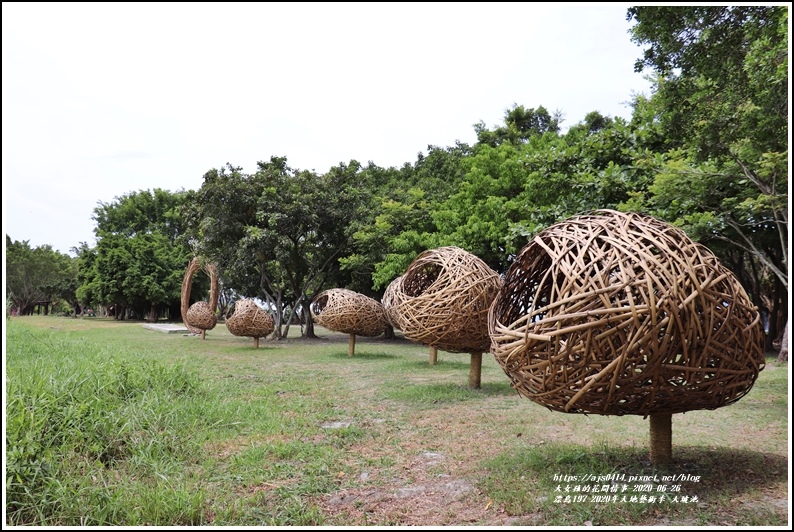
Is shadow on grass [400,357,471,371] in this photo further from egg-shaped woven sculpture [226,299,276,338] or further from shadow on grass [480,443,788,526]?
Answer: shadow on grass [480,443,788,526]

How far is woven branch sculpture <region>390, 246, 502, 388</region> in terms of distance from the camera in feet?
29.1

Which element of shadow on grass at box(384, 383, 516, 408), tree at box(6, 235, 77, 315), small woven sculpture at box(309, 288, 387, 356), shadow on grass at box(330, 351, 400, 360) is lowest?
shadow on grass at box(330, 351, 400, 360)

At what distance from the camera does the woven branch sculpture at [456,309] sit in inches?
349

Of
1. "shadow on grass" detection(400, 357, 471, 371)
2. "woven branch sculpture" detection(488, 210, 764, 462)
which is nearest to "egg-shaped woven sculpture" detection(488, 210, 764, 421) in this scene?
"woven branch sculpture" detection(488, 210, 764, 462)

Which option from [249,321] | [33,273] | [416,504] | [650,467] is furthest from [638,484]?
[33,273]

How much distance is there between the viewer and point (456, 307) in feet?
29.1

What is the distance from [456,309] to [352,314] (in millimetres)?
8167

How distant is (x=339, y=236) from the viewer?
82.8 ft

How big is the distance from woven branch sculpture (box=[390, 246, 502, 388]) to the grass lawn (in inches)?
48.1

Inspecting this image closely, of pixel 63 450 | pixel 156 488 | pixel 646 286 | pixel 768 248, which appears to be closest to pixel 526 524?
pixel 646 286

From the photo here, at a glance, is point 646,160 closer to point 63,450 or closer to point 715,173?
point 715,173

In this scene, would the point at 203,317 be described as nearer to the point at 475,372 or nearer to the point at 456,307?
the point at 475,372

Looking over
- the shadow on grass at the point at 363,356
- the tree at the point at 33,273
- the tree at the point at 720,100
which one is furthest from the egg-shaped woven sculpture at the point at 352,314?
the tree at the point at 33,273

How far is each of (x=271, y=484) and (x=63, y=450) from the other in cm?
183
